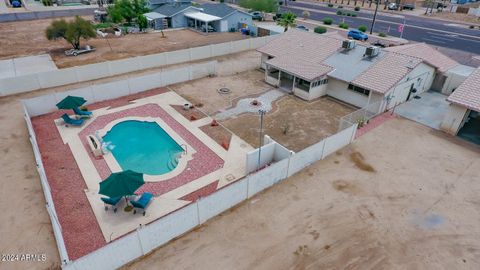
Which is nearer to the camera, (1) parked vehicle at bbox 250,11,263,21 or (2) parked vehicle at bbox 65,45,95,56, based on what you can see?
(2) parked vehicle at bbox 65,45,95,56

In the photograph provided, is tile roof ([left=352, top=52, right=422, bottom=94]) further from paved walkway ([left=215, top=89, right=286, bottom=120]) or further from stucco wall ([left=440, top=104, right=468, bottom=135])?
paved walkway ([left=215, top=89, right=286, bottom=120])

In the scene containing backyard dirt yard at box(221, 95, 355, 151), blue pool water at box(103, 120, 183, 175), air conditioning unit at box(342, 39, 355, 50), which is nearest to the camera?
blue pool water at box(103, 120, 183, 175)

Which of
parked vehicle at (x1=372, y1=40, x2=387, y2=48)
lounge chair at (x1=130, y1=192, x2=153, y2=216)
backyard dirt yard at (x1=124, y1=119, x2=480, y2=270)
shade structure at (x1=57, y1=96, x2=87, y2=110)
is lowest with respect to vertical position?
backyard dirt yard at (x1=124, y1=119, x2=480, y2=270)

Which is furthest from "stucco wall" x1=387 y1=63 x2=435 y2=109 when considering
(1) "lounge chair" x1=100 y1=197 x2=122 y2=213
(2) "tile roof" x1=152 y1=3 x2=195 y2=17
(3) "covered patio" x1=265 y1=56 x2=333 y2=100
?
(2) "tile roof" x1=152 y1=3 x2=195 y2=17

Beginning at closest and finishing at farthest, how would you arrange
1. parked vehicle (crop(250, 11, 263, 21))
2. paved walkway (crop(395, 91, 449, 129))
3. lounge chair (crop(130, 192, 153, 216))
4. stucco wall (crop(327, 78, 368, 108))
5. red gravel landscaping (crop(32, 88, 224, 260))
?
red gravel landscaping (crop(32, 88, 224, 260)), lounge chair (crop(130, 192, 153, 216)), paved walkway (crop(395, 91, 449, 129)), stucco wall (crop(327, 78, 368, 108)), parked vehicle (crop(250, 11, 263, 21))

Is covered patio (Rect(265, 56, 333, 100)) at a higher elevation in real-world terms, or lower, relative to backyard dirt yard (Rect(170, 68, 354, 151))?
higher

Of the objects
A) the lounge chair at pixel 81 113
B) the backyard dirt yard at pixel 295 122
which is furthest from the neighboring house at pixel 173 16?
the backyard dirt yard at pixel 295 122
